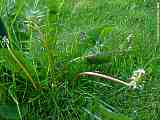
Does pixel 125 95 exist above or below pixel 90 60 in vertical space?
below

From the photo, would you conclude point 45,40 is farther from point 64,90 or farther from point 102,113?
point 102,113

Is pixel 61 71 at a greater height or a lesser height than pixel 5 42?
lesser

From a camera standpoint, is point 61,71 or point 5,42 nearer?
point 5,42

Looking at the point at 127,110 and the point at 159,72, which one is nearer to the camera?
the point at 127,110

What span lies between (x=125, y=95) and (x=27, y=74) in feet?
1.40

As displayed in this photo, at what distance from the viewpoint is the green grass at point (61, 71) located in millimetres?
1778

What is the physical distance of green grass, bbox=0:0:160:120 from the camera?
1.78 m

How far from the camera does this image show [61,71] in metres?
1.88

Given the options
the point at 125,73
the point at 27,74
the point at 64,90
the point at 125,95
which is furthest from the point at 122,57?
the point at 27,74

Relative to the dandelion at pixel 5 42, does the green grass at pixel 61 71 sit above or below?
below

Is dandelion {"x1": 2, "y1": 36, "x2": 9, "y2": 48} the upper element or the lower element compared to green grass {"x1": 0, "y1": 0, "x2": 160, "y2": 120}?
Result: upper

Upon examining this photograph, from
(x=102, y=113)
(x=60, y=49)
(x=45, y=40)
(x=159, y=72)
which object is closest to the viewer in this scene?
(x=102, y=113)

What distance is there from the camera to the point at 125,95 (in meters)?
1.93

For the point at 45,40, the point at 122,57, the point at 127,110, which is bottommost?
the point at 127,110
